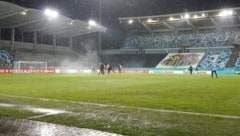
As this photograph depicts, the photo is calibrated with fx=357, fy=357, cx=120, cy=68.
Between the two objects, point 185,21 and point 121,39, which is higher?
point 185,21

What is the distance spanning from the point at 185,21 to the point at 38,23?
1220 inches

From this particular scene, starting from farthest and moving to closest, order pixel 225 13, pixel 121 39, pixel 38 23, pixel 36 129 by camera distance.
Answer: pixel 121 39 < pixel 225 13 < pixel 38 23 < pixel 36 129

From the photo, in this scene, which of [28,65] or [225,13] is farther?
[225,13]

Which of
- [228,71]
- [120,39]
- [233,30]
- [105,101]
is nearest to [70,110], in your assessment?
[105,101]

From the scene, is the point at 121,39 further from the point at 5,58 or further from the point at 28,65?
the point at 5,58

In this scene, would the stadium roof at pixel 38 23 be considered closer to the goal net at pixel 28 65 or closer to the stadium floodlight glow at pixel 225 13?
the goal net at pixel 28 65

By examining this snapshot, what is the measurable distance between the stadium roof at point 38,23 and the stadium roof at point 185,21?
1082cm

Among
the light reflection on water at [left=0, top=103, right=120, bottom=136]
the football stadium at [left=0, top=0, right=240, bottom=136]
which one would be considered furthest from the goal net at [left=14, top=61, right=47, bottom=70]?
the light reflection on water at [left=0, top=103, right=120, bottom=136]

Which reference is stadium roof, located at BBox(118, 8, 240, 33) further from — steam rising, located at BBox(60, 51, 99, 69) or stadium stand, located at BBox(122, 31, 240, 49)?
steam rising, located at BBox(60, 51, 99, 69)

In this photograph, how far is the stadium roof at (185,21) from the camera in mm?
69562

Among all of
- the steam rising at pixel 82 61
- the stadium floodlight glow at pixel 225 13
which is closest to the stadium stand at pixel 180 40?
the stadium floodlight glow at pixel 225 13

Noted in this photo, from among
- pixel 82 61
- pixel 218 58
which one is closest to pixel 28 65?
pixel 82 61

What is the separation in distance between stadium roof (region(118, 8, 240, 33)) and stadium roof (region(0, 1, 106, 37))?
10815mm

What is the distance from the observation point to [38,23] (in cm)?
6259
